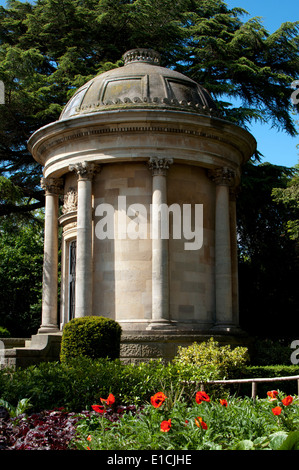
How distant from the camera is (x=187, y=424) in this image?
748 cm

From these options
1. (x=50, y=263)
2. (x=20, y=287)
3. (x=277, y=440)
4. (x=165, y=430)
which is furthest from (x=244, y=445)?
(x=20, y=287)

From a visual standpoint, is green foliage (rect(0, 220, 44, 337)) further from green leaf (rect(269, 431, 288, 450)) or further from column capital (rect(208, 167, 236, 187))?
green leaf (rect(269, 431, 288, 450))

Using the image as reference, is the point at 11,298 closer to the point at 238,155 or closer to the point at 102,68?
the point at 102,68

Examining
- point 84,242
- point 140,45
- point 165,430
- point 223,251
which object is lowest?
point 165,430

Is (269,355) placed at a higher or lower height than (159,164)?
lower

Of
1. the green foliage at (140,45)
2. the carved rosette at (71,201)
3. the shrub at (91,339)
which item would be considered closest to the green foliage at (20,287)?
the green foliage at (140,45)

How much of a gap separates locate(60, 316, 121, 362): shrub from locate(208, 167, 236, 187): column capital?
749 cm

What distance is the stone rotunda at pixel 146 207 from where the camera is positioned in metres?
19.0

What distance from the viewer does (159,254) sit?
1875 cm

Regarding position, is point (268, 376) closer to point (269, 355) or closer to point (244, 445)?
point (269, 355)

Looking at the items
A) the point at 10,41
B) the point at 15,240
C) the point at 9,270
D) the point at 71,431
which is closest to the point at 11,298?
the point at 9,270

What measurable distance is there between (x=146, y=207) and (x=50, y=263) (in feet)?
13.8

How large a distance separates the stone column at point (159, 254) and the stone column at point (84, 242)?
2.07 m

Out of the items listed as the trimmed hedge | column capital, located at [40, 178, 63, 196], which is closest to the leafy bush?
the trimmed hedge
